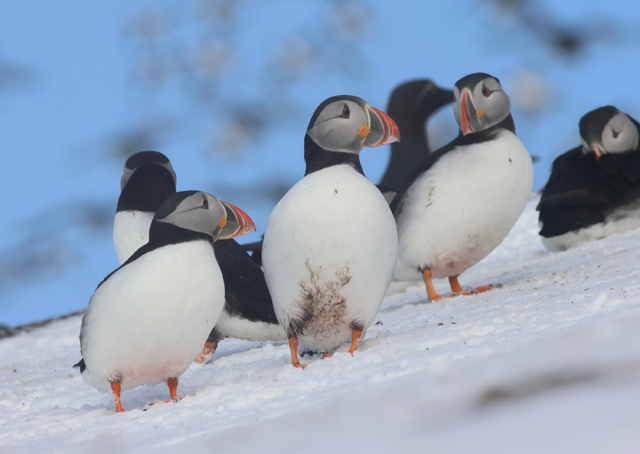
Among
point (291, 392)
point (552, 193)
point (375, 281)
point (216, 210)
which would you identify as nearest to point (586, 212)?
point (552, 193)

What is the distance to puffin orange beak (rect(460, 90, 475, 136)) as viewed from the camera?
622cm

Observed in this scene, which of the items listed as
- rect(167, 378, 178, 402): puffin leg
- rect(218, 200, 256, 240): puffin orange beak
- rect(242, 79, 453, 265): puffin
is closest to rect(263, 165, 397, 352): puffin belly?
rect(218, 200, 256, 240): puffin orange beak

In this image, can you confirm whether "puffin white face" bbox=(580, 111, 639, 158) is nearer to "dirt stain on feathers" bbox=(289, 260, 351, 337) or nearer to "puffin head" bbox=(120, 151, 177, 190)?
"puffin head" bbox=(120, 151, 177, 190)

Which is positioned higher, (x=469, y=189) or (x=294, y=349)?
(x=469, y=189)

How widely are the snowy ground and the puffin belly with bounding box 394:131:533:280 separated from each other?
46 cm

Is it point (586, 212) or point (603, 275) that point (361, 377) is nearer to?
point (603, 275)

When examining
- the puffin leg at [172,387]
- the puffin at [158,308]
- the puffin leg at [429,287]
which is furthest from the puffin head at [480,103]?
Result: the puffin leg at [172,387]

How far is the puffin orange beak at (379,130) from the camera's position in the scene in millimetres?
4398

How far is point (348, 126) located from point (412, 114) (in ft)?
22.8

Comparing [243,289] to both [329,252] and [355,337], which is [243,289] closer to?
[355,337]

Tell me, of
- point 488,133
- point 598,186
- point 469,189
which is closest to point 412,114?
point 598,186

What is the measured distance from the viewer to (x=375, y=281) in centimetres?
423

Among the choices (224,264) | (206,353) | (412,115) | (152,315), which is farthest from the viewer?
(412,115)

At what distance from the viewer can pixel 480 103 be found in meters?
6.25
